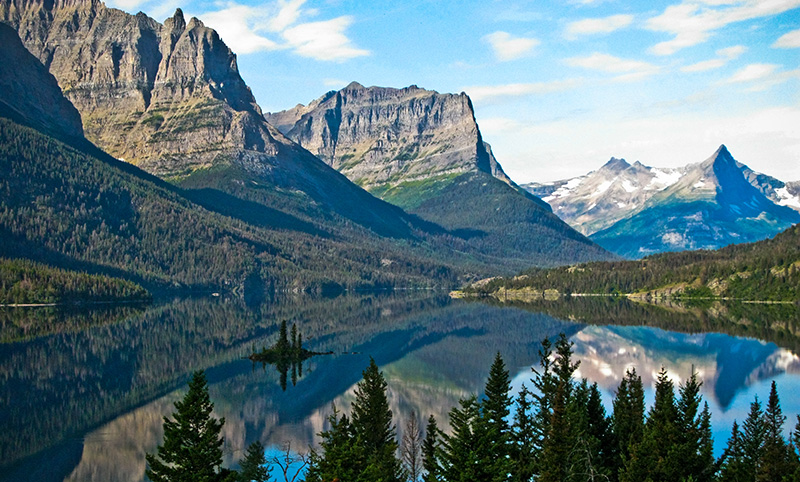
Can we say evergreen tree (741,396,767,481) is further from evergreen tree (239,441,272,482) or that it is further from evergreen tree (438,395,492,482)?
evergreen tree (239,441,272,482)

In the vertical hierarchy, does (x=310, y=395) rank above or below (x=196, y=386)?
below

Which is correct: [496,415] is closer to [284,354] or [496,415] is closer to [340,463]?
[340,463]

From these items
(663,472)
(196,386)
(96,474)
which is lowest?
→ (96,474)

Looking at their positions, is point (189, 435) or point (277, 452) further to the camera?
point (277, 452)

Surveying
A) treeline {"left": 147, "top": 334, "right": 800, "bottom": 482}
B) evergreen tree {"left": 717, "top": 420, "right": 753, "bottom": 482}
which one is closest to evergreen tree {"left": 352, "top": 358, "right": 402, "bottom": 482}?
treeline {"left": 147, "top": 334, "right": 800, "bottom": 482}

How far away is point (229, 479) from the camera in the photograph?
45.7m

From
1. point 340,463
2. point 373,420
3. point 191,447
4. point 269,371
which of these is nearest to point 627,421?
point 373,420

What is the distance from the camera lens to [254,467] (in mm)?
58812

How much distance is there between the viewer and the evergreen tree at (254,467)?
56062mm

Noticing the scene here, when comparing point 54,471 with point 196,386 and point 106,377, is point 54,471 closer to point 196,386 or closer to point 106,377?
point 196,386

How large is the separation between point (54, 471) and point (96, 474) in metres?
3.65

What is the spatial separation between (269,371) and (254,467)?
211 feet

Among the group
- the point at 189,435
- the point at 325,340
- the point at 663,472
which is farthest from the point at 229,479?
the point at 325,340

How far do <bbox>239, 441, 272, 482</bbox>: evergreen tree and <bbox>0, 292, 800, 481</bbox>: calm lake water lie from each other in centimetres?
499
